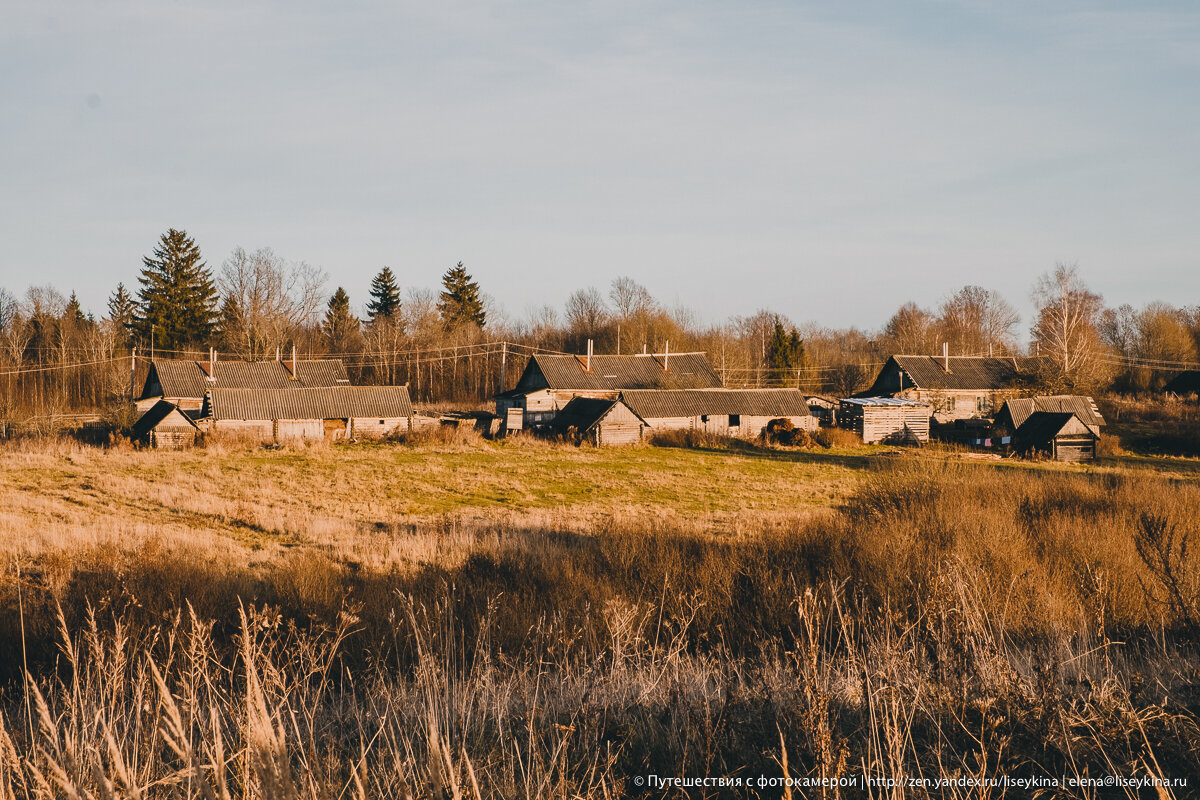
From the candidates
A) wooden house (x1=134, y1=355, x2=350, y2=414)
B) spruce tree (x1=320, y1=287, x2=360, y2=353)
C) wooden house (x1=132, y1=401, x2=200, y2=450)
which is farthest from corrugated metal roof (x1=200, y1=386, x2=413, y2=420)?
spruce tree (x1=320, y1=287, x2=360, y2=353)

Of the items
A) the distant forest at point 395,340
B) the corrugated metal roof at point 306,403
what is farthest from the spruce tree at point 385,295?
the corrugated metal roof at point 306,403

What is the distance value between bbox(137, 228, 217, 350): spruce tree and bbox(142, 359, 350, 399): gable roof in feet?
67.2

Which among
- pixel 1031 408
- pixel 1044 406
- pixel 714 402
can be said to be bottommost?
pixel 1031 408

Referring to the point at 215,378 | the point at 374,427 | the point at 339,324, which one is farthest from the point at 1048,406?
the point at 339,324

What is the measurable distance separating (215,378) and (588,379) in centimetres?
2318

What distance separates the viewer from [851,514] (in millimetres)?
14477

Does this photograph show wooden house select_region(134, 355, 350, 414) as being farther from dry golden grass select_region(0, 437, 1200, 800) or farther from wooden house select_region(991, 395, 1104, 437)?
wooden house select_region(991, 395, 1104, 437)

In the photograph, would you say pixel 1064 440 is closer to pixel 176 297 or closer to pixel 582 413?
pixel 582 413

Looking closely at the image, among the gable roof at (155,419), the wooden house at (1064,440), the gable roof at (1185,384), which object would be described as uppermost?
the gable roof at (1185,384)

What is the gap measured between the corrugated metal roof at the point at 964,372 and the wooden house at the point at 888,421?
8.09 meters

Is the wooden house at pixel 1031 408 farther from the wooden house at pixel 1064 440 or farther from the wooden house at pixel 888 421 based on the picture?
Result: the wooden house at pixel 888 421

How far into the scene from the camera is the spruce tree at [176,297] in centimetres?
6962

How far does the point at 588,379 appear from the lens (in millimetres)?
52062

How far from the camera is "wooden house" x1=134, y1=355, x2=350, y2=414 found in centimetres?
4897
